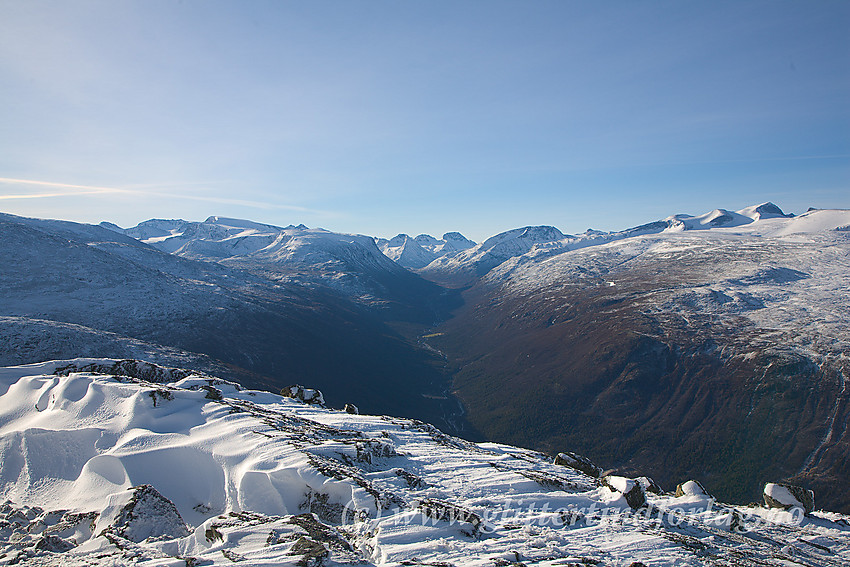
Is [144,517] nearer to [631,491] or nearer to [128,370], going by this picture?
[631,491]

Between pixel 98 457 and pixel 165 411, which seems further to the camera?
pixel 165 411

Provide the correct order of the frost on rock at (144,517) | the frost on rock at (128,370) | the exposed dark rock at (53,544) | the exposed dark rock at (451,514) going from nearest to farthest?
the exposed dark rock at (53,544) < the frost on rock at (144,517) < the exposed dark rock at (451,514) < the frost on rock at (128,370)

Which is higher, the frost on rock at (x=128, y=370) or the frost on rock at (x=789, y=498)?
the frost on rock at (x=128, y=370)

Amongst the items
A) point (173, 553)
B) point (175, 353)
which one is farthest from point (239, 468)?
point (175, 353)

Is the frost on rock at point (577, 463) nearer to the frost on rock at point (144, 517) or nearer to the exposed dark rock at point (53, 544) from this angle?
the frost on rock at point (144, 517)

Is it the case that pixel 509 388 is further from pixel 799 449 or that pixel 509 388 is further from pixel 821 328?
pixel 821 328

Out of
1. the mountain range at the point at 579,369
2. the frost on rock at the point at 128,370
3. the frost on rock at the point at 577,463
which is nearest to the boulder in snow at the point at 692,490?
the frost on rock at the point at 577,463

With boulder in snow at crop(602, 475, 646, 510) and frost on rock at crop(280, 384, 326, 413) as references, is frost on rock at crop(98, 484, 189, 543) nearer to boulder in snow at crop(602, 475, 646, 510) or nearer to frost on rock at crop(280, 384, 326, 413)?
boulder in snow at crop(602, 475, 646, 510)
